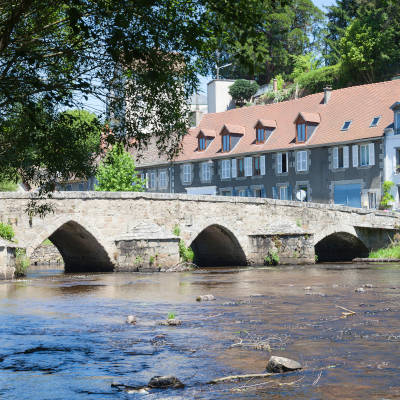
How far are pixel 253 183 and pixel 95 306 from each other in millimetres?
29514

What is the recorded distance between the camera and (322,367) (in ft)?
26.5

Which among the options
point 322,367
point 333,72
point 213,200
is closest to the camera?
point 322,367

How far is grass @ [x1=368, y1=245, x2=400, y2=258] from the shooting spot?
32338 mm

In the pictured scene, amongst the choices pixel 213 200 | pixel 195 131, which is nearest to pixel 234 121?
pixel 195 131

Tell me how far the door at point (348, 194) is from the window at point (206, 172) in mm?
9315

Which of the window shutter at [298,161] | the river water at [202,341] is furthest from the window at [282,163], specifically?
the river water at [202,341]

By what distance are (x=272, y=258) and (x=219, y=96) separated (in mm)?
30913

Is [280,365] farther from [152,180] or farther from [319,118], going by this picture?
[152,180]

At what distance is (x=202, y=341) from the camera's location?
10094 millimetres

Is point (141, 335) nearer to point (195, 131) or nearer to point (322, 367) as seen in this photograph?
point (322, 367)

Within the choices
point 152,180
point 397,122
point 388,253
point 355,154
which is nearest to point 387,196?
point 355,154

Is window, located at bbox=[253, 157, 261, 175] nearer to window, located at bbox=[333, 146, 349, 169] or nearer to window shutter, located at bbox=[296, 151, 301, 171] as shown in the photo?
window shutter, located at bbox=[296, 151, 301, 171]

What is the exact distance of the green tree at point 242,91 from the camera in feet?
194

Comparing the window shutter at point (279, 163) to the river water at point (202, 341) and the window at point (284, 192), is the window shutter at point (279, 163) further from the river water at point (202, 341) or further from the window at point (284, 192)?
the river water at point (202, 341)
